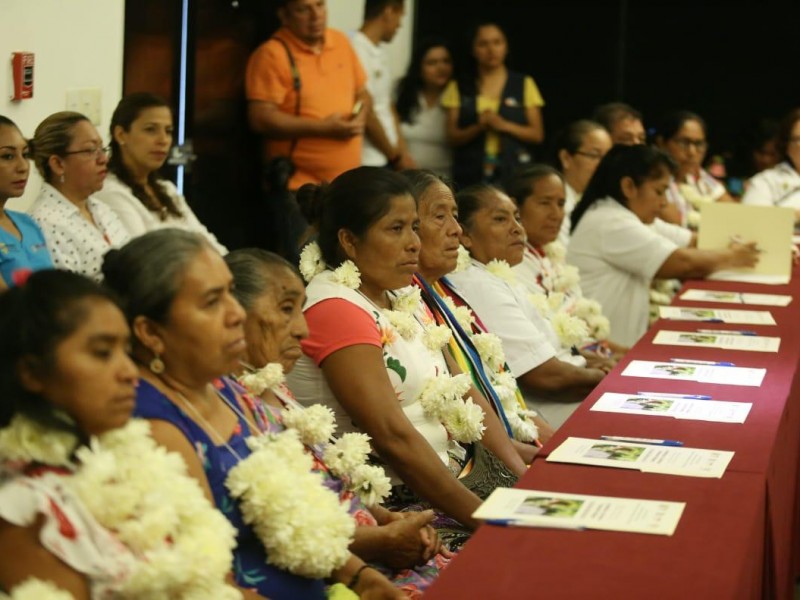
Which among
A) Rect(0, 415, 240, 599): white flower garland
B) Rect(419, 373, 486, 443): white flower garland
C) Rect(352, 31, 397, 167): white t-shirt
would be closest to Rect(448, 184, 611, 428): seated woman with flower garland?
Rect(419, 373, 486, 443): white flower garland

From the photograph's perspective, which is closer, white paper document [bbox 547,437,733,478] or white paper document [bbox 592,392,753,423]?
white paper document [bbox 547,437,733,478]

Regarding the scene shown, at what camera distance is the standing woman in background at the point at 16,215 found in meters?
3.61

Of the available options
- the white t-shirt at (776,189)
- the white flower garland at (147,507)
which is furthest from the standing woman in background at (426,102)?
the white flower garland at (147,507)

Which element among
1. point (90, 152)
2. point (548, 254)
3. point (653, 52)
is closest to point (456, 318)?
point (548, 254)

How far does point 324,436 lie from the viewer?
257 cm

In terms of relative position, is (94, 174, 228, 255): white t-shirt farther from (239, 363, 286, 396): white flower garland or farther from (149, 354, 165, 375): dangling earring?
(149, 354, 165, 375): dangling earring

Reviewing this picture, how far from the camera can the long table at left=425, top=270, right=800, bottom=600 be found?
2.03m

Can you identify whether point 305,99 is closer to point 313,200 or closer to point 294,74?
point 294,74

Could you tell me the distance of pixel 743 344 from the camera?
4.05 meters

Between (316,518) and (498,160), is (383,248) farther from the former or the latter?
(498,160)

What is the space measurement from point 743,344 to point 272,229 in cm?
300

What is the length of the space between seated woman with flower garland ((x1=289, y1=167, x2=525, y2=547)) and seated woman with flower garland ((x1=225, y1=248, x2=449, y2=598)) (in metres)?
0.24

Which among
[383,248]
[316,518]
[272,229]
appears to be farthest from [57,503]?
[272,229]

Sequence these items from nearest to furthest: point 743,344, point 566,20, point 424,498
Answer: point 424,498
point 743,344
point 566,20
